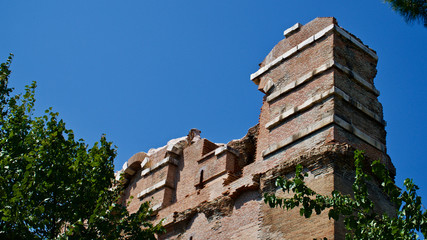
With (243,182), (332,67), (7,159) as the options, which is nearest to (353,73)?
(332,67)

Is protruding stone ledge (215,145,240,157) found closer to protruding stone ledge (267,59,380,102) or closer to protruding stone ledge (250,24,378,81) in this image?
protruding stone ledge (267,59,380,102)

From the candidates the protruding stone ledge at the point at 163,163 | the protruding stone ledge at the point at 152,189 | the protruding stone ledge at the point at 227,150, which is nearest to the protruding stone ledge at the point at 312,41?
the protruding stone ledge at the point at 227,150

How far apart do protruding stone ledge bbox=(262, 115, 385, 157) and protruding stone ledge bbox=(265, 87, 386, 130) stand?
56cm

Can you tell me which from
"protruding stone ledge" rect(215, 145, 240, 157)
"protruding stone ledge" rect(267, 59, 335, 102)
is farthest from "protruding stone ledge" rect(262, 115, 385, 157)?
"protruding stone ledge" rect(215, 145, 240, 157)

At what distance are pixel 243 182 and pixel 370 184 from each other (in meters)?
2.60

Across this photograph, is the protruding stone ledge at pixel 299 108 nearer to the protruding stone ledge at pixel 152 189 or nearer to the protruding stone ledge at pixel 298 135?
the protruding stone ledge at pixel 298 135

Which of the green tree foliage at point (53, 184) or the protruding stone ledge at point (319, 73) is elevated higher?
the protruding stone ledge at point (319, 73)

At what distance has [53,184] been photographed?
11.4 m

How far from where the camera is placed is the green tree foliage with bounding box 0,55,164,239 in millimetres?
10617

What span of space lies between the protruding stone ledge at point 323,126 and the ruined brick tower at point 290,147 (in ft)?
0.07

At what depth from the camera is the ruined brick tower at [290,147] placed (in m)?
10.9

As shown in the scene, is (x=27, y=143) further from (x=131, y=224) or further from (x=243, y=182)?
(x=243, y=182)

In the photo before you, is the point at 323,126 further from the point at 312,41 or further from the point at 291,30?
the point at 291,30

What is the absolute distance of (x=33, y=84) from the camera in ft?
43.6
